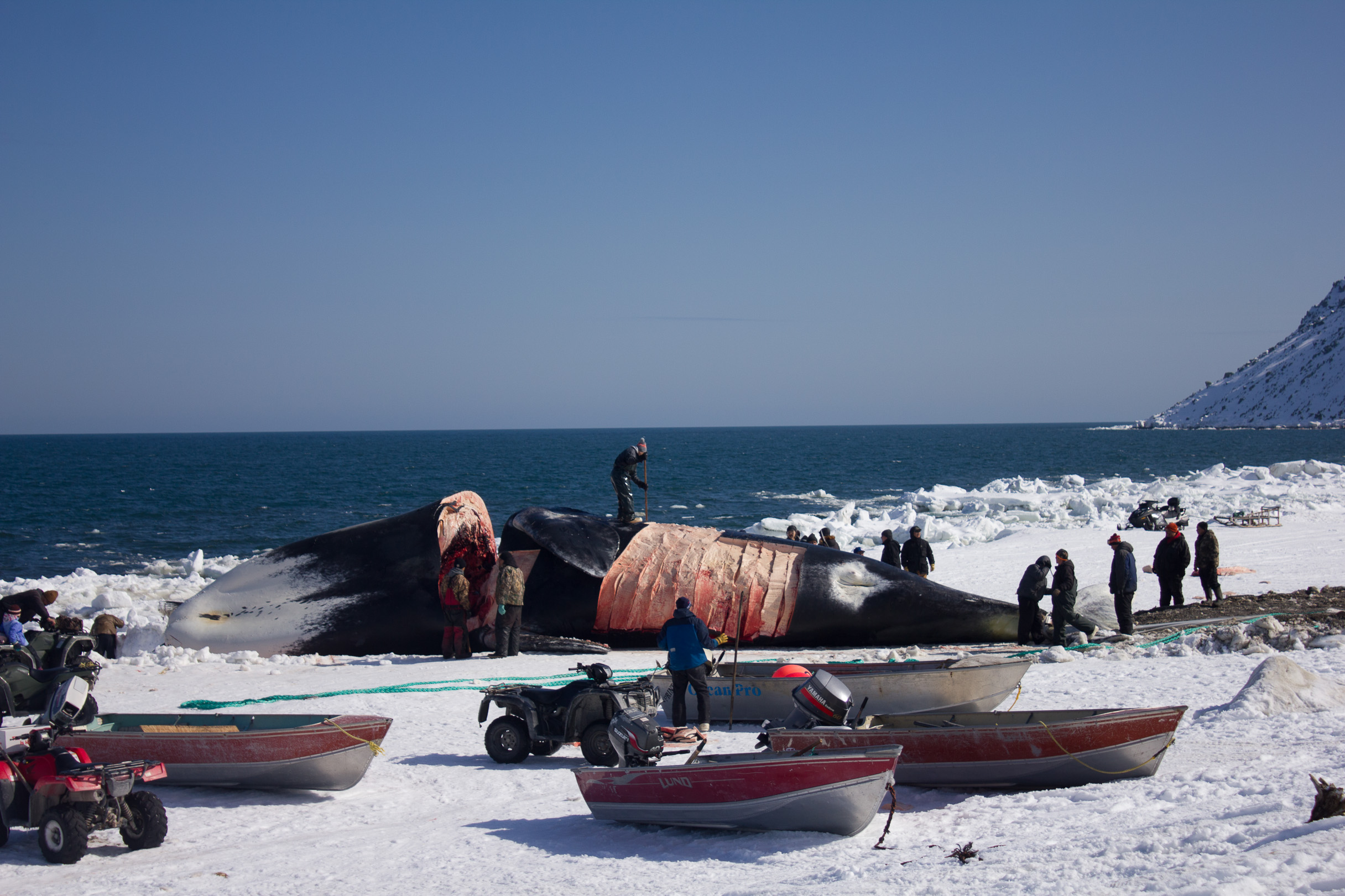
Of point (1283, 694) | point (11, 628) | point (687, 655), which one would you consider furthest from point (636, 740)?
point (11, 628)

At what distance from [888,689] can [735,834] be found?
308 cm

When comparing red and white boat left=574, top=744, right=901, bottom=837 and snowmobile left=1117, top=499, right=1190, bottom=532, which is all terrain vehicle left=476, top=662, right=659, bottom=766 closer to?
red and white boat left=574, top=744, right=901, bottom=837

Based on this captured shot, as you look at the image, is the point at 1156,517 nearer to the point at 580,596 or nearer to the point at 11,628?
the point at 580,596

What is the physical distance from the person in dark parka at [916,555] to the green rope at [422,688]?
6.93 meters

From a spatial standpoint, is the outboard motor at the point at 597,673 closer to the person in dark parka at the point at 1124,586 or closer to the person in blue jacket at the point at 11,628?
the person in blue jacket at the point at 11,628

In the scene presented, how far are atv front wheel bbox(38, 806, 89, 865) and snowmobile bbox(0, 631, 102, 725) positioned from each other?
245 cm

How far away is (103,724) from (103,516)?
43744 millimetres

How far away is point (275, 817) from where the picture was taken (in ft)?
24.6

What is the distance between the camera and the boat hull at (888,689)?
31.0 feet

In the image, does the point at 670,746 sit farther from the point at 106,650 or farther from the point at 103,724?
the point at 106,650

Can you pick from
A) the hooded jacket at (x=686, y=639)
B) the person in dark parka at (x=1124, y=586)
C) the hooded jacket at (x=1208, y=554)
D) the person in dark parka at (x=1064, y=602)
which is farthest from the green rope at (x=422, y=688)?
the hooded jacket at (x=1208, y=554)

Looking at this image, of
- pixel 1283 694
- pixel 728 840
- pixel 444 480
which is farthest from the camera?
pixel 444 480

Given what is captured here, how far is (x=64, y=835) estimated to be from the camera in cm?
648

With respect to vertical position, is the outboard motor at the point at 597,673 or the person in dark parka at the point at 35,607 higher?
the outboard motor at the point at 597,673
